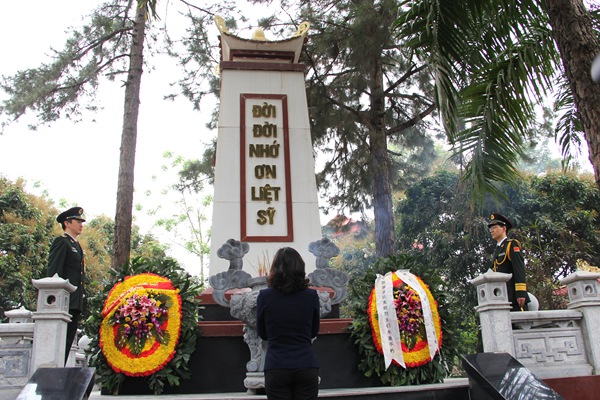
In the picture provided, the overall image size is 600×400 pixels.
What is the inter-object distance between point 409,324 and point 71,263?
3.05 metres

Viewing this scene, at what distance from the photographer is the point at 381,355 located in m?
4.72

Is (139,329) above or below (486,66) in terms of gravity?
below

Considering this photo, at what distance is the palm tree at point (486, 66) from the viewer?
5122 mm

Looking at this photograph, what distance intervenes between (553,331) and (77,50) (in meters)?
8.59

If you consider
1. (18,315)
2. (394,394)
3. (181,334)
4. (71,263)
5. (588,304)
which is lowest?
(394,394)

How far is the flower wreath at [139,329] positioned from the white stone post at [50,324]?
1.44 ft

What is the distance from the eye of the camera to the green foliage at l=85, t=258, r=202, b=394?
14.7 ft

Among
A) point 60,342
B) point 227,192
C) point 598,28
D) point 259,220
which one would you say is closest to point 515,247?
point 598,28

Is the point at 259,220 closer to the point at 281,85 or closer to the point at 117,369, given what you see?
the point at 281,85

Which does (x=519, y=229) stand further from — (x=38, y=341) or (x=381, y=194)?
(x=38, y=341)

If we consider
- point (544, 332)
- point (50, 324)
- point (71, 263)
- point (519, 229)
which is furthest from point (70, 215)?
point (519, 229)

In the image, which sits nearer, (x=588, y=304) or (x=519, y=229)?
(x=588, y=304)

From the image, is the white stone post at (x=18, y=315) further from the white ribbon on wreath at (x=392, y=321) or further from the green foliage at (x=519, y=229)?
the green foliage at (x=519, y=229)

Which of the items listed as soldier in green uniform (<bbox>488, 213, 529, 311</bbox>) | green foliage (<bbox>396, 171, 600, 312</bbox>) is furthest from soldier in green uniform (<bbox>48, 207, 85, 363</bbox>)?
green foliage (<bbox>396, 171, 600, 312</bbox>)
